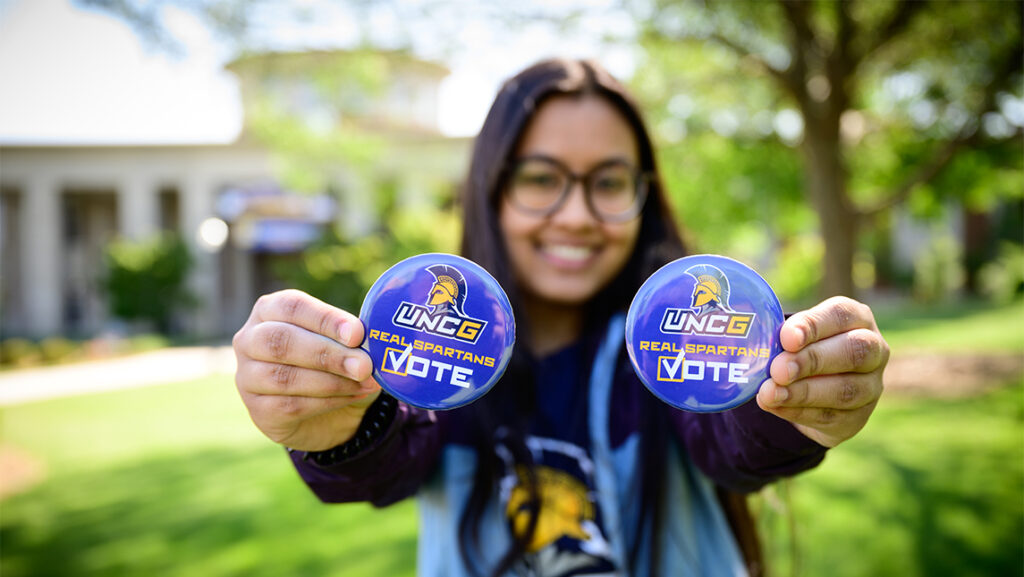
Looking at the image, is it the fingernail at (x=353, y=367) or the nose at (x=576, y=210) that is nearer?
the fingernail at (x=353, y=367)

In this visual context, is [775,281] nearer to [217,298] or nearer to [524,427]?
[524,427]

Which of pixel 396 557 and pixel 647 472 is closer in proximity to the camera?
pixel 647 472

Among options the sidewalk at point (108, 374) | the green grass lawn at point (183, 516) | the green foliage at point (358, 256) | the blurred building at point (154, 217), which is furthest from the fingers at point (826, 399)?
the blurred building at point (154, 217)

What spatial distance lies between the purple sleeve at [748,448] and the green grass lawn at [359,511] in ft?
1.47

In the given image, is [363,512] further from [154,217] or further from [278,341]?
[154,217]

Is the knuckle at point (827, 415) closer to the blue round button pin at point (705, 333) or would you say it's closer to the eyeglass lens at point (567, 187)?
the blue round button pin at point (705, 333)

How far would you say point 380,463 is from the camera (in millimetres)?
1478

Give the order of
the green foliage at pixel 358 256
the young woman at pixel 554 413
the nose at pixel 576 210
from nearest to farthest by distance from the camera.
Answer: the young woman at pixel 554 413, the nose at pixel 576 210, the green foliage at pixel 358 256

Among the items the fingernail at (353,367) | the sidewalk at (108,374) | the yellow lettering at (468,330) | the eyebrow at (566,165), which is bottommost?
the sidewalk at (108,374)

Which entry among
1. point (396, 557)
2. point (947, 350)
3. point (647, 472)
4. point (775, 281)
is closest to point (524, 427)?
point (647, 472)

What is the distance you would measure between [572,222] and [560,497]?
2.55 feet

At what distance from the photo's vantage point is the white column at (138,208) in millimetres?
27938

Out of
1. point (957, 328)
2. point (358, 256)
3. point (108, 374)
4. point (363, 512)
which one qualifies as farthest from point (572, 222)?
point (358, 256)

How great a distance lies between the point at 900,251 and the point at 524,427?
32502 millimetres
